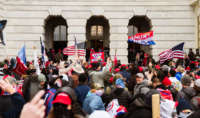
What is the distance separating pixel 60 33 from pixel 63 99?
25832 mm

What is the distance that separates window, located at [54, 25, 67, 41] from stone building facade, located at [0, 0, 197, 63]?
6482 millimetres

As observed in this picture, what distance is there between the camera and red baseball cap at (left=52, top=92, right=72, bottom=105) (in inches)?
114

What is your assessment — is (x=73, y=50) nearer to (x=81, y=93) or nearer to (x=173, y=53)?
(x=173, y=53)

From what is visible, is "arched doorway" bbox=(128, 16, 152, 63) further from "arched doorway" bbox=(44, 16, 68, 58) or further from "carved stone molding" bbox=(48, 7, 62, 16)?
"carved stone molding" bbox=(48, 7, 62, 16)

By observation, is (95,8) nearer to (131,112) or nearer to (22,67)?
(22,67)

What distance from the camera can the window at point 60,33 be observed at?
27.8 meters

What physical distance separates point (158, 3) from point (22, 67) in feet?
55.0

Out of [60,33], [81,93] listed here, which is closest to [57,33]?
[60,33]

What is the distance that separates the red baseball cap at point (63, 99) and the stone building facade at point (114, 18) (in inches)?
711

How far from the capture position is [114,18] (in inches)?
838

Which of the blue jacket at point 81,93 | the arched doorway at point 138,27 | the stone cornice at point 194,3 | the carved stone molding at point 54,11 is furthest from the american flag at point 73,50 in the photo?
the stone cornice at point 194,3

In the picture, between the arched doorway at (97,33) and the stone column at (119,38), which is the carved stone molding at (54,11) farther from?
the arched doorway at (97,33)

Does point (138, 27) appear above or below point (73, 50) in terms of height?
above

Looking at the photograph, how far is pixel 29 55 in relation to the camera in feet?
67.9
